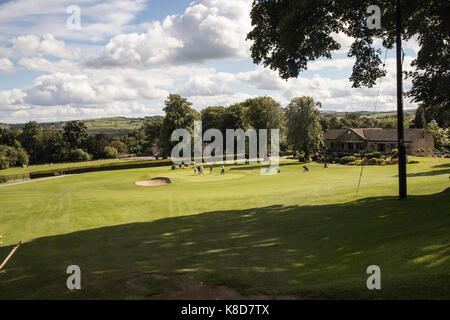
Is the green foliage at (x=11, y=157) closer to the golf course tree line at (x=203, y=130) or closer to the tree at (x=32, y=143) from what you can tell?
the golf course tree line at (x=203, y=130)

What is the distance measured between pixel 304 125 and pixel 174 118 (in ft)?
94.7

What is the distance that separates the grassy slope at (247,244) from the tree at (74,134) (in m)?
103

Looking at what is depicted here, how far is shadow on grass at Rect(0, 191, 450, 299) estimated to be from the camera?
7.77 meters

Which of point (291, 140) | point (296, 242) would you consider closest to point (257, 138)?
point (291, 140)

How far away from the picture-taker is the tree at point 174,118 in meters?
75.1

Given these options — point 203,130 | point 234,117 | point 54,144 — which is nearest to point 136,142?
point 54,144

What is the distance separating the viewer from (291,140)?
71.3 metres

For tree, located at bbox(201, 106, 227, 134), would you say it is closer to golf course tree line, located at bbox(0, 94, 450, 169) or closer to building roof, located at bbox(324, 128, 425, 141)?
golf course tree line, located at bbox(0, 94, 450, 169)

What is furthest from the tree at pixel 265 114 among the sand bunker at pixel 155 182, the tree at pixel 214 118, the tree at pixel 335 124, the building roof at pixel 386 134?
the tree at pixel 335 124

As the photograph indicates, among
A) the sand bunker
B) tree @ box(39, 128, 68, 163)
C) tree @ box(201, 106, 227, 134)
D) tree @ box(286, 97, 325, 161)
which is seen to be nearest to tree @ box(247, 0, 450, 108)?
the sand bunker

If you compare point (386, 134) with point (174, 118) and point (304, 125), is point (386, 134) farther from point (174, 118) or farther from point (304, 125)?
point (174, 118)

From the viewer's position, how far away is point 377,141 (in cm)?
8262

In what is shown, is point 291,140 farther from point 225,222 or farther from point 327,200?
point 225,222
